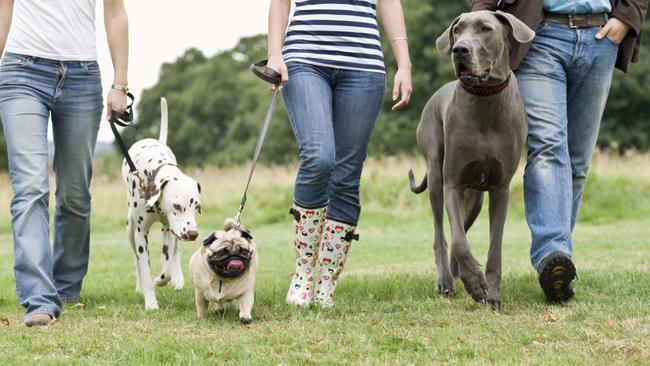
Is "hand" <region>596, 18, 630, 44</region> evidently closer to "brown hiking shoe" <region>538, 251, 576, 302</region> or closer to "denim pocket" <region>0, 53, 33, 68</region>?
"brown hiking shoe" <region>538, 251, 576, 302</region>

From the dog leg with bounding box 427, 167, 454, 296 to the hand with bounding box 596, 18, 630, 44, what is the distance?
1.28m

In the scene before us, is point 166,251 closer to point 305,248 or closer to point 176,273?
point 176,273

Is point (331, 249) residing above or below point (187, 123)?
above

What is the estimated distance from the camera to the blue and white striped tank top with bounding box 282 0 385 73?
17.7ft

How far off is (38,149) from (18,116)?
22 centimetres

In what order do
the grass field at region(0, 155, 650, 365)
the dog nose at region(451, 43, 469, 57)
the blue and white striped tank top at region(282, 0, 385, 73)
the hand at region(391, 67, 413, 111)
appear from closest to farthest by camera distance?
the grass field at region(0, 155, 650, 365), the dog nose at region(451, 43, 469, 57), the blue and white striped tank top at region(282, 0, 385, 73), the hand at region(391, 67, 413, 111)

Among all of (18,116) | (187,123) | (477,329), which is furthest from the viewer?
(187,123)

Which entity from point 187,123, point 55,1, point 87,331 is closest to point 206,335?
point 87,331

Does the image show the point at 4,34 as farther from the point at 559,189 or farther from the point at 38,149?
the point at 559,189

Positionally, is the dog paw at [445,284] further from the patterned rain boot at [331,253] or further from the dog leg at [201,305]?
the dog leg at [201,305]

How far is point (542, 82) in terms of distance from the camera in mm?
5531

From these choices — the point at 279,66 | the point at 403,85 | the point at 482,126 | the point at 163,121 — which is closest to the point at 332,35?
the point at 279,66

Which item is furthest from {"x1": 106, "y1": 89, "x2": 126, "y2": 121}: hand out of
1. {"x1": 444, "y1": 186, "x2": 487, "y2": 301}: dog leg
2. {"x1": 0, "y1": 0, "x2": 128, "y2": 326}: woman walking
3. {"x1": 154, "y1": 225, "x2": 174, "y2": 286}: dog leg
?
{"x1": 444, "y1": 186, "x2": 487, "y2": 301}: dog leg

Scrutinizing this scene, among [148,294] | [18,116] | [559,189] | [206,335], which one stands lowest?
[148,294]
